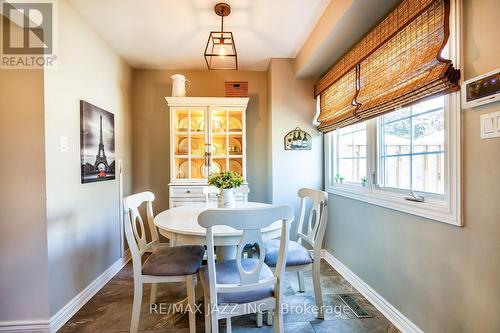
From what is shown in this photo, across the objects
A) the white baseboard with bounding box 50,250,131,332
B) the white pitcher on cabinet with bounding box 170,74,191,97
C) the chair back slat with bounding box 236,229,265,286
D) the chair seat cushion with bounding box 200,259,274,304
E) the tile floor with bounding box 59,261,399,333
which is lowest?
the tile floor with bounding box 59,261,399,333

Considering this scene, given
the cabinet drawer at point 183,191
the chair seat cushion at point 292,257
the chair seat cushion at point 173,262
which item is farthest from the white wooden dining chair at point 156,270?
the cabinet drawer at point 183,191

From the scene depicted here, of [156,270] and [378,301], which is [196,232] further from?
[378,301]

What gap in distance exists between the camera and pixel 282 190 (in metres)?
3.01

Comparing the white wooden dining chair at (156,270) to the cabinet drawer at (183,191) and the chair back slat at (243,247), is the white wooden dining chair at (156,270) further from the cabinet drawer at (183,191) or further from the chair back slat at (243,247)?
the cabinet drawer at (183,191)

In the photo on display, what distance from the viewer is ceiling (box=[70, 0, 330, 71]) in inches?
80.0

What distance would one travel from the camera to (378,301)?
1.95m

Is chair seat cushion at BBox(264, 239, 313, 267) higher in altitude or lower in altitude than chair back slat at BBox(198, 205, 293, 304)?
lower

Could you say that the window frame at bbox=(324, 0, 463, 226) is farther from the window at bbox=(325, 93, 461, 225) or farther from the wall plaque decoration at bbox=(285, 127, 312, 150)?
the wall plaque decoration at bbox=(285, 127, 312, 150)

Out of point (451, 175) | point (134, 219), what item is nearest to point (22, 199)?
point (134, 219)

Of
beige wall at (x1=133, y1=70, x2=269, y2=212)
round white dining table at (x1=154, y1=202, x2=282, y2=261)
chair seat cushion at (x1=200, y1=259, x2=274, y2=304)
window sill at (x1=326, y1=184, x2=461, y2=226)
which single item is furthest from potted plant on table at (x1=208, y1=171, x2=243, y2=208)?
beige wall at (x1=133, y1=70, x2=269, y2=212)

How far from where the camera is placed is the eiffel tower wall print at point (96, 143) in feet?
6.98

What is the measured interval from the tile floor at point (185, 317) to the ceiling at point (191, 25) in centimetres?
253

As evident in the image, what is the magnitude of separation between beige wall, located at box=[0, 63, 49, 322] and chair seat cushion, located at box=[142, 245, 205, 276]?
753 mm

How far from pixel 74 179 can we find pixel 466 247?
8.87ft
